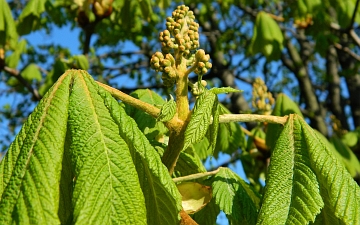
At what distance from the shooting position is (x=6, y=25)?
3518mm

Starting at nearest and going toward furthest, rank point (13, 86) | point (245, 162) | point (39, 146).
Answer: point (39, 146) → point (245, 162) → point (13, 86)

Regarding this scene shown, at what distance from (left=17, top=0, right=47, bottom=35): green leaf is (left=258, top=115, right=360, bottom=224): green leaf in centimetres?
321

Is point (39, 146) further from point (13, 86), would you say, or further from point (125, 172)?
point (13, 86)

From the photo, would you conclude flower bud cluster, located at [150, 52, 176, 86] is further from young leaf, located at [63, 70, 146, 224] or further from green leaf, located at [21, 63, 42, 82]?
green leaf, located at [21, 63, 42, 82]

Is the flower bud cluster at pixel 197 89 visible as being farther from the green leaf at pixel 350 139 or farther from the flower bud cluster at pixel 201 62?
the green leaf at pixel 350 139

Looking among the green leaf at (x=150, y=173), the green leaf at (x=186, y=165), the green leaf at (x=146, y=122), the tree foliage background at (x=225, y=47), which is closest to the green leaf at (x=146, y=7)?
the tree foliage background at (x=225, y=47)

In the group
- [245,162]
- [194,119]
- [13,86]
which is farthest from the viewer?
[13,86]

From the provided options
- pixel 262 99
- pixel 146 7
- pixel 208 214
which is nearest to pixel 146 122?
pixel 208 214

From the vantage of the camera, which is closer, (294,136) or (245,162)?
(294,136)

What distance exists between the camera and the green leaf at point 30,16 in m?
3.78

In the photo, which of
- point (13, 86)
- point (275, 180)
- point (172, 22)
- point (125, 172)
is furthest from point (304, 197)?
point (13, 86)

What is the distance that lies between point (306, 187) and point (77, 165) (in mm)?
469

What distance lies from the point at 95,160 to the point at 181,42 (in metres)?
0.39

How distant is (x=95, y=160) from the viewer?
0.76m
